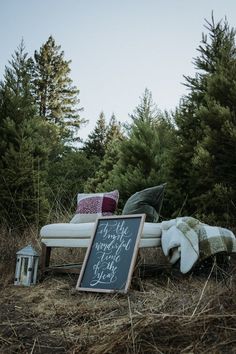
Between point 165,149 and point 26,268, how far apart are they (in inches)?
118

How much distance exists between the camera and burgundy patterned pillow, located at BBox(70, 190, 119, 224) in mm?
4555

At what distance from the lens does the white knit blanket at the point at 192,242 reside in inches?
132

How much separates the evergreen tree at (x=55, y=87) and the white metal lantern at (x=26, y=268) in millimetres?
19718

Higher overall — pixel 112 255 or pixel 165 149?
pixel 165 149

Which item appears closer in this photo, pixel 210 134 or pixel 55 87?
pixel 210 134

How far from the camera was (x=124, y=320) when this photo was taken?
89.5 inches

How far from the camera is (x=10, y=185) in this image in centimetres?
671

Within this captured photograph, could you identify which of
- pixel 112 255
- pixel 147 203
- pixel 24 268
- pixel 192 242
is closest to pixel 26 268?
Answer: pixel 24 268

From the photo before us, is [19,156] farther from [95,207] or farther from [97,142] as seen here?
[97,142]

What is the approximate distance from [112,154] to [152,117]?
276 cm

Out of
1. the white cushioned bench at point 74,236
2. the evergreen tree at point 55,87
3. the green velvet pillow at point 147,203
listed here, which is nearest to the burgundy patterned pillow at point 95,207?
the green velvet pillow at point 147,203

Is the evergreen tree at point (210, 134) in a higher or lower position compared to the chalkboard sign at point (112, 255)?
higher

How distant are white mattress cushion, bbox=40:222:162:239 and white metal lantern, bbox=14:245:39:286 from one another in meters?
0.27

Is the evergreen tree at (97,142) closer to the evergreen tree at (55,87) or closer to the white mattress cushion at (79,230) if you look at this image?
the evergreen tree at (55,87)
